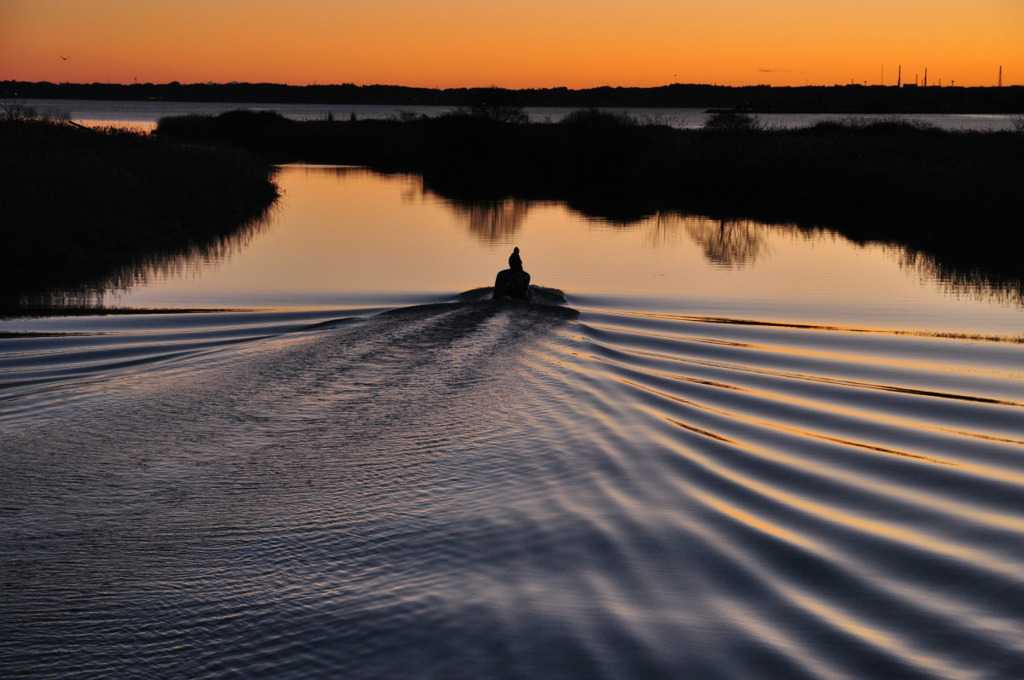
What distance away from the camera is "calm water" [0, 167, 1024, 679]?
21.3 ft

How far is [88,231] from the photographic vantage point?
86.3 ft

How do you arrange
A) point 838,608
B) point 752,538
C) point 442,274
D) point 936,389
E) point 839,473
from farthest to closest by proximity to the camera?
point 442,274, point 936,389, point 839,473, point 752,538, point 838,608

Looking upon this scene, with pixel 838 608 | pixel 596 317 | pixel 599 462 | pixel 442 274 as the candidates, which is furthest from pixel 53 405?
pixel 442 274

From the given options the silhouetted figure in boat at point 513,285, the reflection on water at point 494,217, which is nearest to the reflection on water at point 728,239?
the reflection on water at point 494,217

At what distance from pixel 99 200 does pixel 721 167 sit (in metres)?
35.4

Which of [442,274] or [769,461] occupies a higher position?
[442,274]

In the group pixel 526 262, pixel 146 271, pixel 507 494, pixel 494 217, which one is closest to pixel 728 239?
pixel 526 262

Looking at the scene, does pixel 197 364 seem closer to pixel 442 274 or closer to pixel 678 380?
pixel 678 380

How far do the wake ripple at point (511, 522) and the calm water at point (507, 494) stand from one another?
4 centimetres

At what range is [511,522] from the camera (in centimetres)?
856

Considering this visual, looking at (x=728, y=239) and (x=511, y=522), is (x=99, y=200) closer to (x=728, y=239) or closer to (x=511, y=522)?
(x=728, y=239)

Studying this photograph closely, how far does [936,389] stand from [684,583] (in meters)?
7.73

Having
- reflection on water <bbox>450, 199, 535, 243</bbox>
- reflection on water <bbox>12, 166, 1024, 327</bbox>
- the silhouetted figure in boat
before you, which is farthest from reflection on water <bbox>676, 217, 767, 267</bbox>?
the silhouetted figure in boat

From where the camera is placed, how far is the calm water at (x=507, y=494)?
6.50 meters
